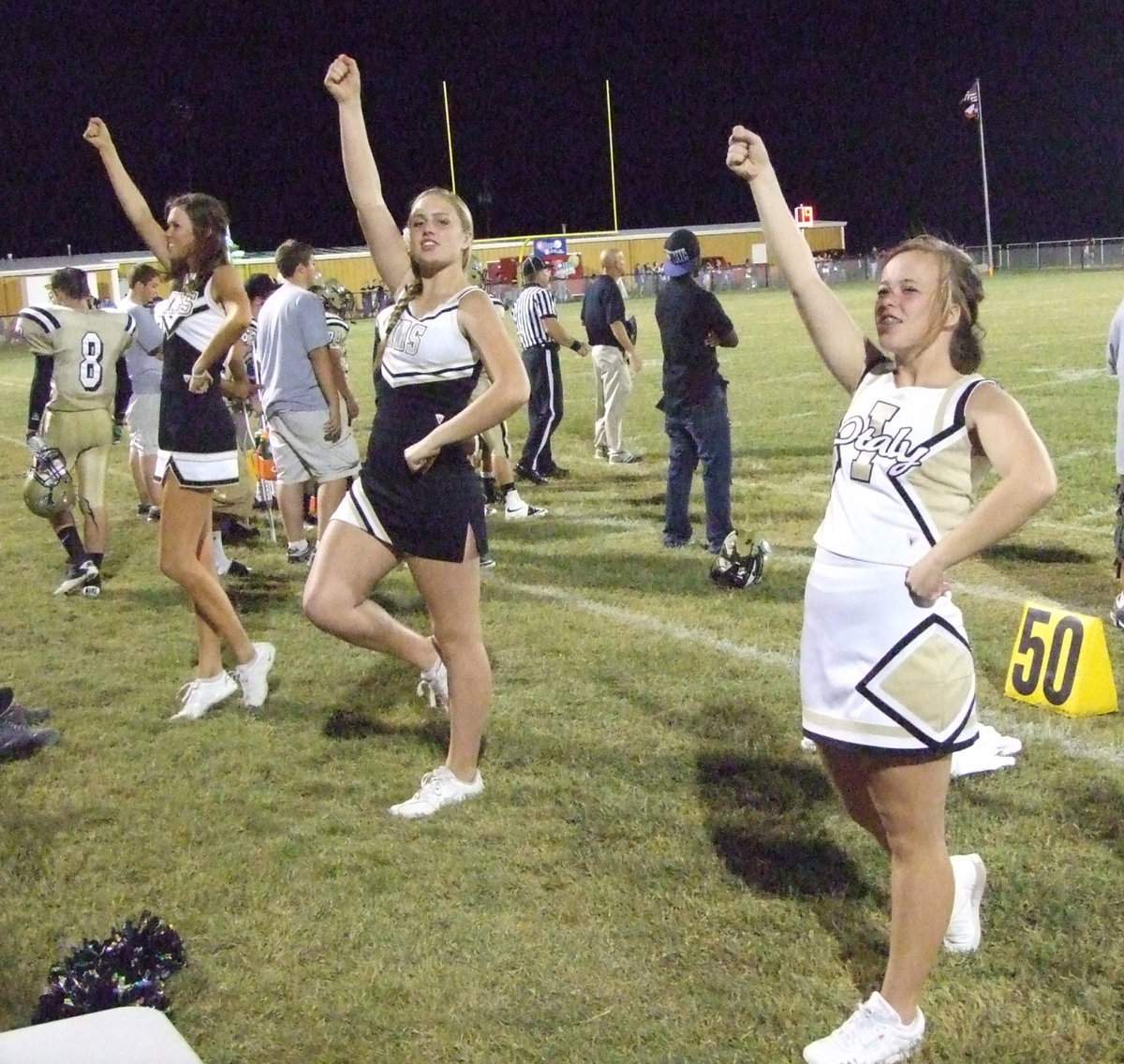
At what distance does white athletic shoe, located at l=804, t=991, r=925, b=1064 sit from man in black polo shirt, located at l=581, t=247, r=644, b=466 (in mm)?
7823

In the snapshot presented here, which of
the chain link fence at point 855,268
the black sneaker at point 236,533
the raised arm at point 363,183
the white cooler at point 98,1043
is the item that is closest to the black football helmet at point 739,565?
the raised arm at point 363,183

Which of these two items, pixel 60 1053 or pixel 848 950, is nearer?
pixel 60 1053

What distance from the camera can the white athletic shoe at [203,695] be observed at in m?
5.07

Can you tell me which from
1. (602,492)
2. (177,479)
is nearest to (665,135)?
(602,492)

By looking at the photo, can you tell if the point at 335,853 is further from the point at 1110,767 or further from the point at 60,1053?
the point at 1110,767

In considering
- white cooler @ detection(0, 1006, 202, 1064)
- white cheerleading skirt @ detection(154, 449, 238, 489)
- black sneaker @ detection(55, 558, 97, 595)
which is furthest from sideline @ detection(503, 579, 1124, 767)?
white cooler @ detection(0, 1006, 202, 1064)

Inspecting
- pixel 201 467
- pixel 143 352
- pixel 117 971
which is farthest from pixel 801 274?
pixel 143 352

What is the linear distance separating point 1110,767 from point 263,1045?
2.84 meters

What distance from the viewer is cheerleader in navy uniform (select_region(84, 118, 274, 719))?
4750 mm

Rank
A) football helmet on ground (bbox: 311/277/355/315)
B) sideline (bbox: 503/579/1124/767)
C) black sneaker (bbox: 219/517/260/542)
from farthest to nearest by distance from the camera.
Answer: black sneaker (bbox: 219/517/260/542) → football helmet on ground (bbox: 311/277/355/315) → sideline (bbox: 503/579/1124/767)

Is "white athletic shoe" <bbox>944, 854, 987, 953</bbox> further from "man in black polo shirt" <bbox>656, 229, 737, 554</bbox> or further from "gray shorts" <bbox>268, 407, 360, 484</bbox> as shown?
"gray shorts" <bbox>268, 407, 360, 484</bbox>

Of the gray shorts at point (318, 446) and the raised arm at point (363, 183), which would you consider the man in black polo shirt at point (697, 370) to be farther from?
the raised arm at point (363, 183)

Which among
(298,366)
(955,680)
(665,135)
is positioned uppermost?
(665,135)

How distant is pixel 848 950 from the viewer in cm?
314
